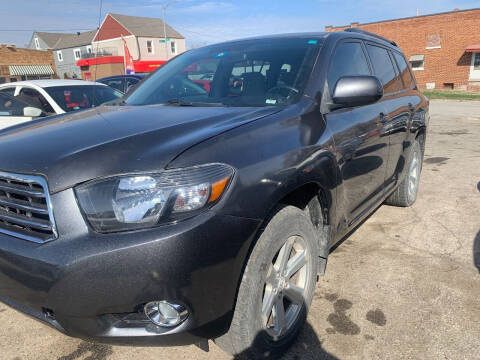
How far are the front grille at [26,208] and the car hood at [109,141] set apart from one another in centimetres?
5

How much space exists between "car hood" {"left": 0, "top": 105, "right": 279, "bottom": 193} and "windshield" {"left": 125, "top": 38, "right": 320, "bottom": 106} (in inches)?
11.7

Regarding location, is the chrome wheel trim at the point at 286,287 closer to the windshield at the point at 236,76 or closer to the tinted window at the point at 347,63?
the windshield at the point at 236,76

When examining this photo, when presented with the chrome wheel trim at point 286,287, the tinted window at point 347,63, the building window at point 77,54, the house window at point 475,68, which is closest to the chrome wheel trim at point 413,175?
the tinted window at point 347,63

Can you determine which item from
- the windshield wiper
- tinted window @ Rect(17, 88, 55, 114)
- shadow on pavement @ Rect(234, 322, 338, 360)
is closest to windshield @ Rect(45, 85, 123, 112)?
tinted window @ Rect(17, 88, 55, 114)

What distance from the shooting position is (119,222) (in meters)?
1.55

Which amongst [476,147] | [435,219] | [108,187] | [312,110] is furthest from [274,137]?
[476,147]

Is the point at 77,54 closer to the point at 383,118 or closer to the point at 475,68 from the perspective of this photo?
the point at 475,68

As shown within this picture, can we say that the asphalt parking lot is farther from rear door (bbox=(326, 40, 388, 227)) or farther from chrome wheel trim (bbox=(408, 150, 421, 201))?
rear door (bbox=(326, 40, 388, 227))

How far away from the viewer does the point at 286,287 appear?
7.04 ft

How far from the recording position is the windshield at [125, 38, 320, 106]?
2527mm

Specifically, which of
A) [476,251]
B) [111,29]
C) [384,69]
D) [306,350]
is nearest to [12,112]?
[384,69]

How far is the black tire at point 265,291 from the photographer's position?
1797mm

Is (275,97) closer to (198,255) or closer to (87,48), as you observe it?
(198,255)

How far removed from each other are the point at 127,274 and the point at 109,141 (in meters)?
0.63
